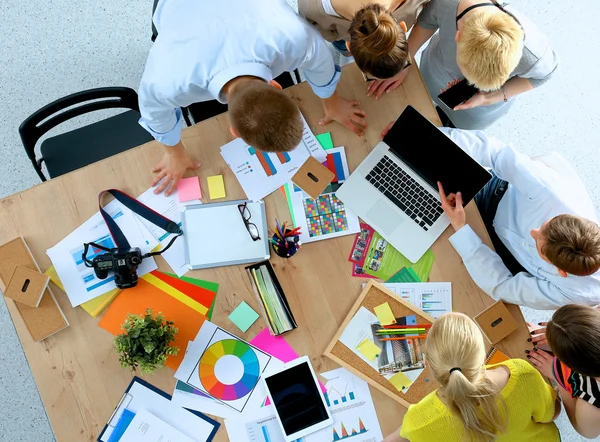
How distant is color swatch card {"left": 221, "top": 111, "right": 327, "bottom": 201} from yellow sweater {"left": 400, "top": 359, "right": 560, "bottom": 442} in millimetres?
802

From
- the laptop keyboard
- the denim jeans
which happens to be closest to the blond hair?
the laptop keyboard

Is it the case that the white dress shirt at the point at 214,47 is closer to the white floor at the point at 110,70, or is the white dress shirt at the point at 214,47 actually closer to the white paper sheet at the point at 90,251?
the white paper sheet at the point at 90,251

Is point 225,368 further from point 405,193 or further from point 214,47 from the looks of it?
point 214,47

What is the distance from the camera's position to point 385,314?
1.57 meters

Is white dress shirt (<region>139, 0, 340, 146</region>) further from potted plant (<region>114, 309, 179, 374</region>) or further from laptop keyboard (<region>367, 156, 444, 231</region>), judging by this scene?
potted plant (<region>114, 309, 179, 374</region>)

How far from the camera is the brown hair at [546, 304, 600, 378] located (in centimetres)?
129

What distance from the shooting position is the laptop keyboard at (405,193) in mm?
1624

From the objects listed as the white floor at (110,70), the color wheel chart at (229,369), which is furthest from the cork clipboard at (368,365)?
the white floor at (110,70)

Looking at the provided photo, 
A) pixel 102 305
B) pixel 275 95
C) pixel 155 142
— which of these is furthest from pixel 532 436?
pixel 155 142

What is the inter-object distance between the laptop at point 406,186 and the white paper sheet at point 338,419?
0.44m

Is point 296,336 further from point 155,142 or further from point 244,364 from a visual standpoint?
point 155,142

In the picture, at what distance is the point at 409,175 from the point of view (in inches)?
64.6

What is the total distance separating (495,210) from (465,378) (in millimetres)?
781

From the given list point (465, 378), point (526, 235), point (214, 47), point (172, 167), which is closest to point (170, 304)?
point (172, 167)
